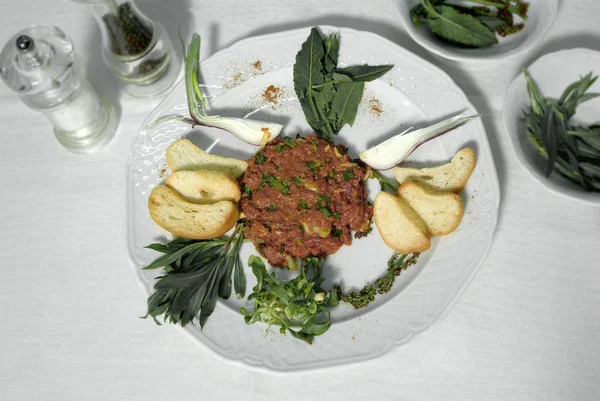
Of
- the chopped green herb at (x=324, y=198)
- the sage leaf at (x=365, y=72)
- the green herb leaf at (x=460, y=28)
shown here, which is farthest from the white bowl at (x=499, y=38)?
the chopped green herb at (x=324, y=198)

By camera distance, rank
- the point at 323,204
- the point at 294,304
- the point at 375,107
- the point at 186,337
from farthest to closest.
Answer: the point at 375,107, the point at 186,337, the point at 323,204, the point at 294,304

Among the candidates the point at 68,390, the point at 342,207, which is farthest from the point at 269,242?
→ the point at 68,390

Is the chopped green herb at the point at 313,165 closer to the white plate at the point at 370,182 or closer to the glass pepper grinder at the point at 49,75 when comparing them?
the white plate at the point at 370,182

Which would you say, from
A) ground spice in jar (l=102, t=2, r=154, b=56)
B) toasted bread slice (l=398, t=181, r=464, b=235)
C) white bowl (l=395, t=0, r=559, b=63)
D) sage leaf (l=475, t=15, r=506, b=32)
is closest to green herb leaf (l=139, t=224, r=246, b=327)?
toasted bread slice (l=398, t=181, r=464, b=235)

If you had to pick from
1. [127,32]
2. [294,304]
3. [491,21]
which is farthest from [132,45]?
[491,21]

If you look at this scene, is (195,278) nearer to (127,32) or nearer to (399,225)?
(399,225)

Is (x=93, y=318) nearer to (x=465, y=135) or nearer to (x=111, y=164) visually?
(x=111, y=164)
